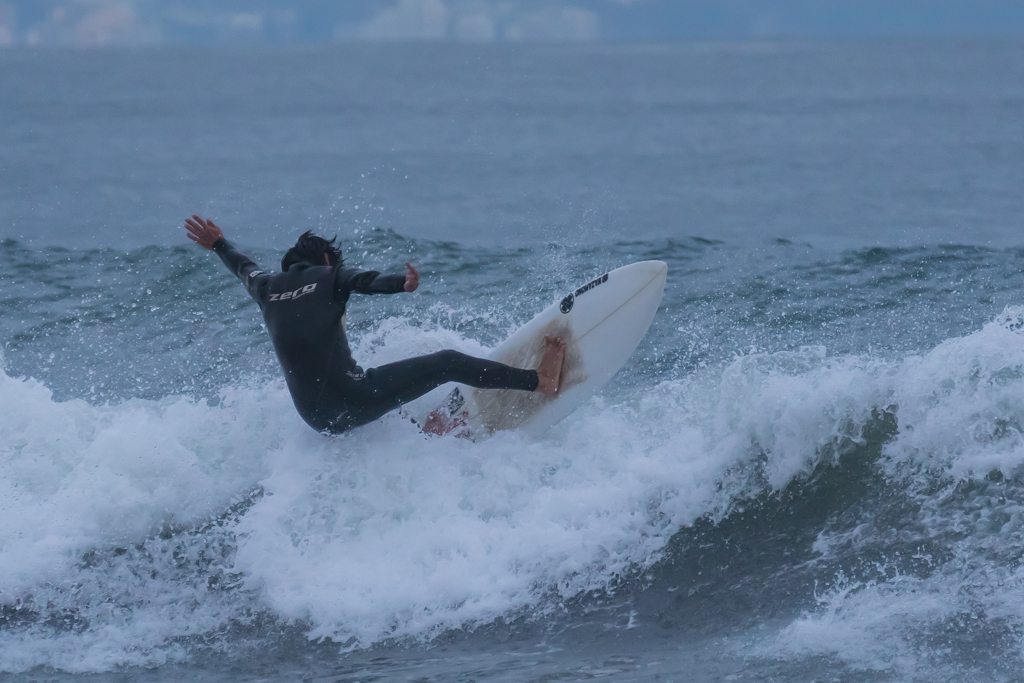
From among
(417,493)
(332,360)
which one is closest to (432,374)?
(332,360)

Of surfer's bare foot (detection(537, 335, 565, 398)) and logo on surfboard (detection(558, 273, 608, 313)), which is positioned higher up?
logo on surfboard (detection(558, 273, 608, 313))

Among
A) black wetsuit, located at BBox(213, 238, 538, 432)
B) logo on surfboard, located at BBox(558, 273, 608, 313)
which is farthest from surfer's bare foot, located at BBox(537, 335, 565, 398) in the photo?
black wetsuit, located at BBox(213, 238, 538, 432)

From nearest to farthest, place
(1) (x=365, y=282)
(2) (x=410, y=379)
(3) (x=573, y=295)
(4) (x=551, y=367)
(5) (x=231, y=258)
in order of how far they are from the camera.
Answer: (1) (x=365, y=282) < (2) (x=410, y=379) < (5) (x=231, y=258) < (4) (x=551, y=367) < (3) (x=573, y=295)

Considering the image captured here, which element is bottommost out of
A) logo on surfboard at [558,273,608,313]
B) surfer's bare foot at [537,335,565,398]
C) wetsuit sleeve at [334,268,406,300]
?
surfer's bare foot at [537,335,565,398]

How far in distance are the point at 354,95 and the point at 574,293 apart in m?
55.7

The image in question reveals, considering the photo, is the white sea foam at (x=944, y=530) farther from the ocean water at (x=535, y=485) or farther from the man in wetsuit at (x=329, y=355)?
the man in wetsuit at (x=329, y=355)

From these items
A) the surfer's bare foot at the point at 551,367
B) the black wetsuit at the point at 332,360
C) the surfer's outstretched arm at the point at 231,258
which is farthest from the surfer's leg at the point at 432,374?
the surfer's outstretched arm at the point at 231,258

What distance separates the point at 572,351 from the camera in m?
6.45

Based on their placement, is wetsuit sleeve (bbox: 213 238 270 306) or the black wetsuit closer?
the black wetsuit

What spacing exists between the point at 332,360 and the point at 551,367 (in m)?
1.56

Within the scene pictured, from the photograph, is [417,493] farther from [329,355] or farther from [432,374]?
[329,355]

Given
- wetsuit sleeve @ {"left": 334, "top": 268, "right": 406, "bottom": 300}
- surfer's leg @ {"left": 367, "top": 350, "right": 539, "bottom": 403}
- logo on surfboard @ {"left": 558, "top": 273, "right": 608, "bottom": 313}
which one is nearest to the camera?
wetsuit sleeve @ {"left": 334, "top": 268, "right": 406, "bottom": 300}

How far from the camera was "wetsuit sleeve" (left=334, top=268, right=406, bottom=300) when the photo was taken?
16.3ft

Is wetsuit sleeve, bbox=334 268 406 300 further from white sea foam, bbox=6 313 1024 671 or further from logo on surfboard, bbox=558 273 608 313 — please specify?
logo on surfboard, bbox=558 273 608 313
